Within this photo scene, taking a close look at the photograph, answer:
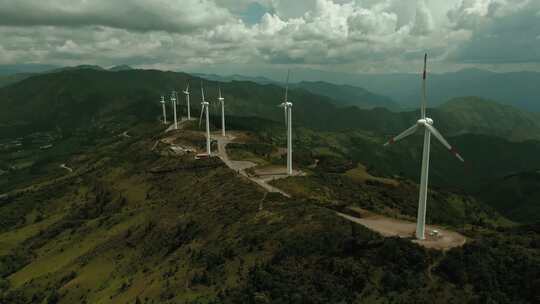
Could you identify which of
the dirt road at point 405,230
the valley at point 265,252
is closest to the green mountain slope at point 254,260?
the valley at point 265,252

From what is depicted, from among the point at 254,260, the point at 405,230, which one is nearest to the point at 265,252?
the point at 254,260

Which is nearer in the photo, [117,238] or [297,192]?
[297,192]

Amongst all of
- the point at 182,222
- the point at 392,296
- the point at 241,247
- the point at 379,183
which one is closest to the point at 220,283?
the point at 241,247

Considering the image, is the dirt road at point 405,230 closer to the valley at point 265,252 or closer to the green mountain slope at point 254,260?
the valley at point 265,252

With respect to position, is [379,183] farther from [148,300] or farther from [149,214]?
[148,300]

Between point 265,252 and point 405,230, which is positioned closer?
point 265,252

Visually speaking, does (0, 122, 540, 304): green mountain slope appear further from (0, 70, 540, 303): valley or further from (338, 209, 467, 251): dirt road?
(338, 209, 467, 251): dirt road

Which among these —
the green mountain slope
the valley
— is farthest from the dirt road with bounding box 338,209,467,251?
the green mountain slope

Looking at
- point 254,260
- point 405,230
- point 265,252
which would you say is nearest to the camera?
point 254,260

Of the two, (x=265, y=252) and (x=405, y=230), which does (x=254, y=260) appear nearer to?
(x=265, y=252)

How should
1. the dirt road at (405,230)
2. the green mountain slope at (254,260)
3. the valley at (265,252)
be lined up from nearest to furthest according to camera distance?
the green mountain slope at (254,260)
the valley at (265,252)
the dirt road at (405,230)

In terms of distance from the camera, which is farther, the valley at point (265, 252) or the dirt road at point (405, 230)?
the dirt road at point (405, 230)
